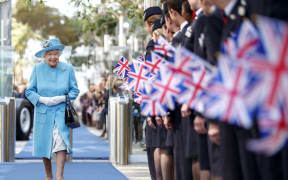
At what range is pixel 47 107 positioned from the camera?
879 centimetres

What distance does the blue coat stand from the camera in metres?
8.77

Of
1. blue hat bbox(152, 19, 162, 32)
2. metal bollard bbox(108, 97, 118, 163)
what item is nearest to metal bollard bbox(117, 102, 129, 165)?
metal bollard bbox(108, 97, 118, 163)

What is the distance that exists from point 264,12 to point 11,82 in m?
10.6

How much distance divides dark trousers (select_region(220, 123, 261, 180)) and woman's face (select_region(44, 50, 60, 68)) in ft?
17.3

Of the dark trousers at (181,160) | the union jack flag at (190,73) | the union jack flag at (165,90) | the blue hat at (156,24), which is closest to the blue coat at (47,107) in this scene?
the blue hat at (156,24)

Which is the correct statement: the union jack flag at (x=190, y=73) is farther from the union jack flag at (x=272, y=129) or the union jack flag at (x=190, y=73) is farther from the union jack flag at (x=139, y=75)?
the union jack flag at (x=139, y=75)

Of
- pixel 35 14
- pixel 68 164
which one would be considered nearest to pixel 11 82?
pixel 68 164

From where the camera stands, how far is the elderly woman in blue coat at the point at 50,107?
8.73m

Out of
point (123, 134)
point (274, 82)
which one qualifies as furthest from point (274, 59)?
point (123, 134)

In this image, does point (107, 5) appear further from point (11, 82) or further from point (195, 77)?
point (195, 77)

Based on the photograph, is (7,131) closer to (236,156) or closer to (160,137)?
(160,137)

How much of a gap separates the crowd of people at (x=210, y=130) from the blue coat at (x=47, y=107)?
2.28 metres

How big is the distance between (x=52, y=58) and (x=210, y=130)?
5070 mm

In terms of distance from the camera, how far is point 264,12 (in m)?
3.47
